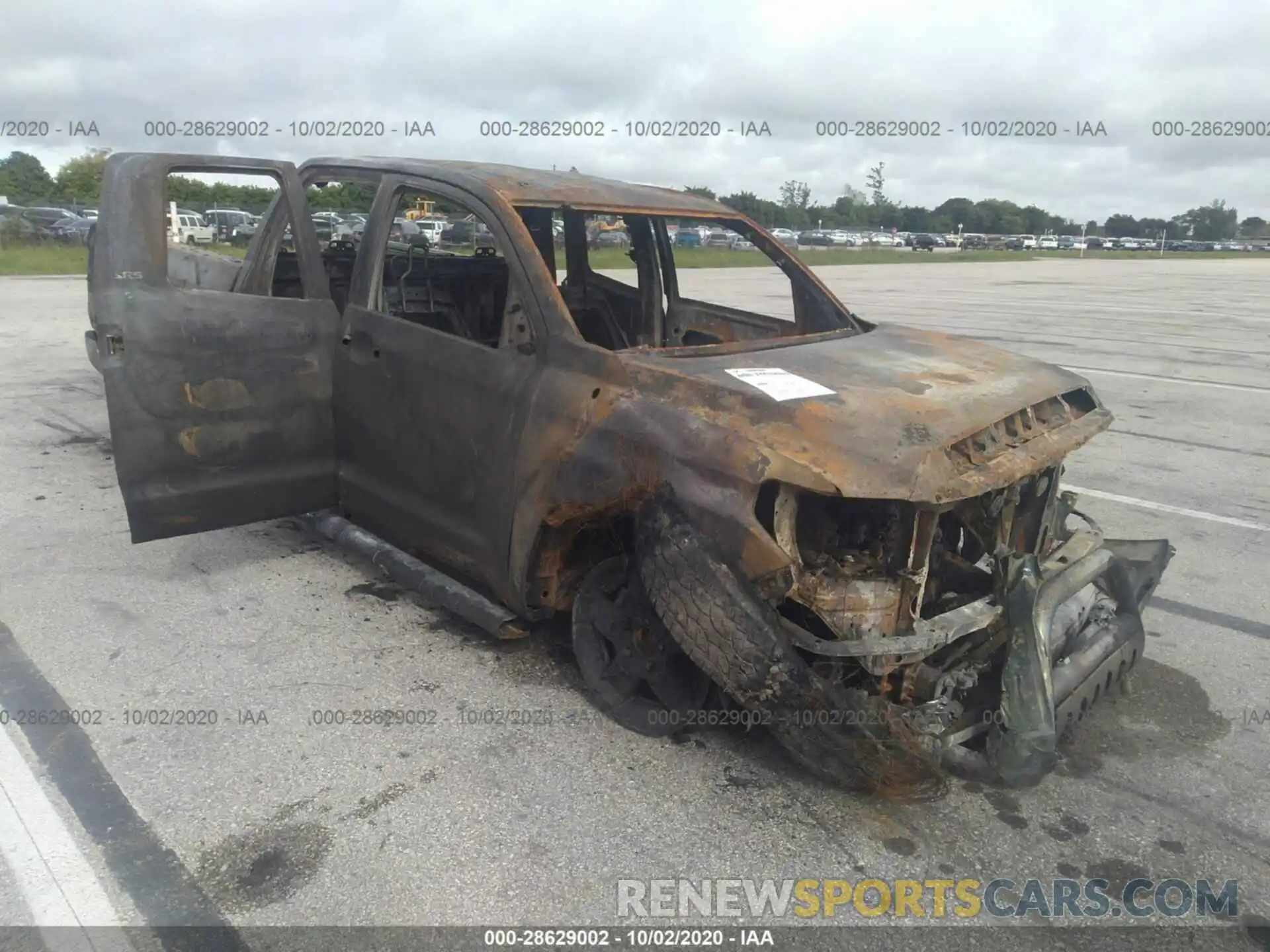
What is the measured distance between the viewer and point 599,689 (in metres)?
3.38

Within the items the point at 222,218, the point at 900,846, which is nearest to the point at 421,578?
the point at 900,846

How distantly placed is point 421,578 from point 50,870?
168cm

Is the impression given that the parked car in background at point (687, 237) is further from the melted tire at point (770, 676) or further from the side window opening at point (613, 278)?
the melted tire at point (770, 676)

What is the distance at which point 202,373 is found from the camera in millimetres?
3934

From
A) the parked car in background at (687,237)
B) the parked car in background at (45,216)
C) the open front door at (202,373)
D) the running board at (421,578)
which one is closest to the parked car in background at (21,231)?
the parked car in background at (45,216)

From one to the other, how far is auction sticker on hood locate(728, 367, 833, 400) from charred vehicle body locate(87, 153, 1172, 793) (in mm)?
20

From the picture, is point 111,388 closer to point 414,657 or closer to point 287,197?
point 287,197

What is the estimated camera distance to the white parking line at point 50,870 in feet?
7.63

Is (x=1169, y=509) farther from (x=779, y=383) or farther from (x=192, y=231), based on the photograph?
(x=192, y=231)

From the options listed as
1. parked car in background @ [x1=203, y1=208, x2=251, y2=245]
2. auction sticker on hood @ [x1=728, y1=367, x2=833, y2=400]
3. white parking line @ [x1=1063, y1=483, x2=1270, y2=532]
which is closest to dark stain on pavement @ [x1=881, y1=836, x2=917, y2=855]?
auction sticker on hood @ [x1=728, y1=367, x2=833, y2=400]

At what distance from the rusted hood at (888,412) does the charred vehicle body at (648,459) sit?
1cm

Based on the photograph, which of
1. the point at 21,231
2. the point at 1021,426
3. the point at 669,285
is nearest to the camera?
the point at 1021,426

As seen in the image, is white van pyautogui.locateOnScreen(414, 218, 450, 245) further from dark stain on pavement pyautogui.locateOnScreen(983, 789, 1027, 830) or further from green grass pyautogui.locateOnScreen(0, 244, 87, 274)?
green grass pyautogui.locateOnScreen(0, 244, 87, 274)

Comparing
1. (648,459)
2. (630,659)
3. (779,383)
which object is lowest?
(630,659)
